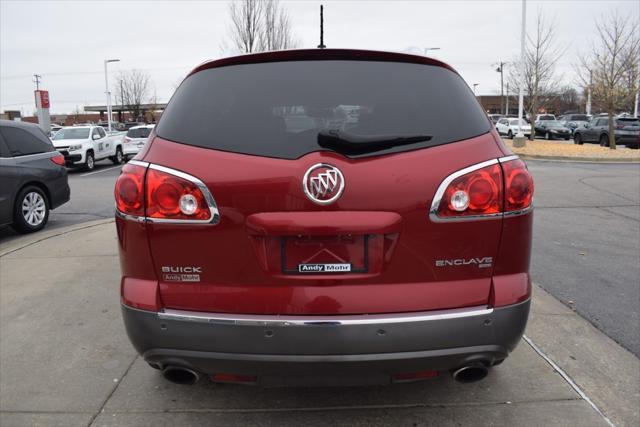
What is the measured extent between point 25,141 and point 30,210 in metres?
1.08

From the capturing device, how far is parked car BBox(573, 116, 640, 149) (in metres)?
25.5

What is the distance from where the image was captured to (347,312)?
83.7 inches

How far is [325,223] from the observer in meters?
2.09

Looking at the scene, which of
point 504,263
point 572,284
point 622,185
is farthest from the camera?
point 622,185

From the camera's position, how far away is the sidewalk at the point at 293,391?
9.11 feet

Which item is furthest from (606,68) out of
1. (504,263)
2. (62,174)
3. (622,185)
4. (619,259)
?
(504,263)

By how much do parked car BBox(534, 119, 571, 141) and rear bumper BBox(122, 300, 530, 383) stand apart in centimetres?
3659

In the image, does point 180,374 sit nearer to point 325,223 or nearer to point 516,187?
point 325,223

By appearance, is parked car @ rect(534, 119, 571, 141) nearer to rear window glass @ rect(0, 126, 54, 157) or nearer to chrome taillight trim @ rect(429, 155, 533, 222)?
rear window glass @ rect(0, 126, 54, 157)

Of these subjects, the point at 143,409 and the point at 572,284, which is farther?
the point at 572,284

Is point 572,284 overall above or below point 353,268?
below

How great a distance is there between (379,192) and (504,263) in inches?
25.9

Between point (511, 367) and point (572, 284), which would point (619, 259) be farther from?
point (511, 367)

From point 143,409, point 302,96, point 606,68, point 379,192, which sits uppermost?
point 606,68
